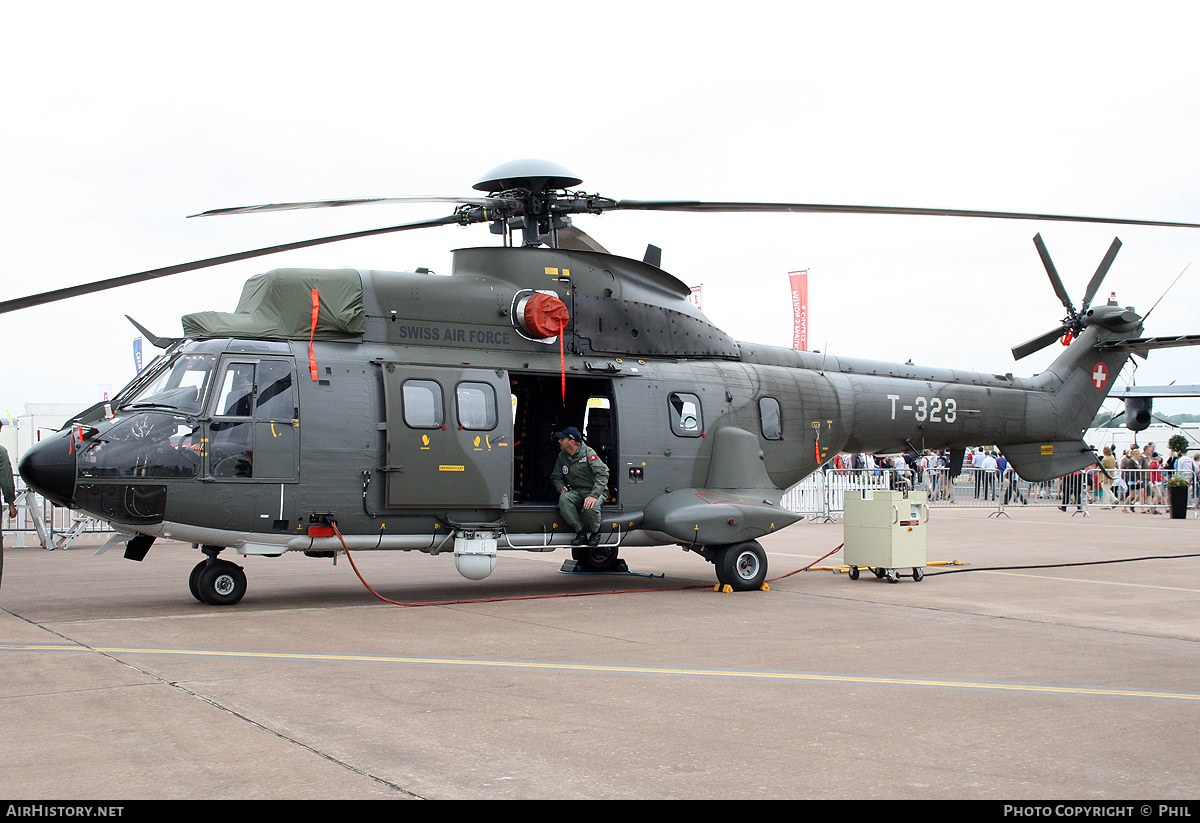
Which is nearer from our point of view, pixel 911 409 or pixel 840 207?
pixel 840 207

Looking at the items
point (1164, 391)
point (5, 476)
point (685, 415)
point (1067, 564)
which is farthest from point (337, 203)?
point (1164, 391)

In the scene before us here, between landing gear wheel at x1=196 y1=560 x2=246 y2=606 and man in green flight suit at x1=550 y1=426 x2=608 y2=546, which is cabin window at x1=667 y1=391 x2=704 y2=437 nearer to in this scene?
man in green flight suit at x1=550 y1=426 x2=608 y2=546

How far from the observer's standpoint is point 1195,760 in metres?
4.73

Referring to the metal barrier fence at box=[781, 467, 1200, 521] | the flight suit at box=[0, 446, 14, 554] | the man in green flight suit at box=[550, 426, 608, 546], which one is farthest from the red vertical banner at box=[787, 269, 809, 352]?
the flight suit at box=[0, 446, 14, 554]

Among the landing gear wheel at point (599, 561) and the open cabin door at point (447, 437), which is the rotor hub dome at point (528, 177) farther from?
the landing gear wheel at point (599, 561)

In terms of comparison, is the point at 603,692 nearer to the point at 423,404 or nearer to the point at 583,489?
the point at 423,404

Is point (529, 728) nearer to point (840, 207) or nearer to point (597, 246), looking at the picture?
point (840, 207)

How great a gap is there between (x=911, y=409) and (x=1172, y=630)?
6178 mm

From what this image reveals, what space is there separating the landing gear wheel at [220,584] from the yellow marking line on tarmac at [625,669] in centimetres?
243

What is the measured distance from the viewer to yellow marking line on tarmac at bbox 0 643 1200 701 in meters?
6.32

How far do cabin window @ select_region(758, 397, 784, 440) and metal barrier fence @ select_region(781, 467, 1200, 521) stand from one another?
34.6 ft

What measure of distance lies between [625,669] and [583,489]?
4685 mm

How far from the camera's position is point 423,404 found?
10891 mm
